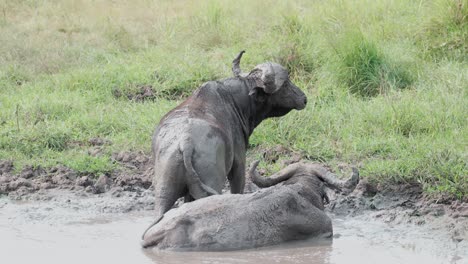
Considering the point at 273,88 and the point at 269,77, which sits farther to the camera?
the point at 273,88

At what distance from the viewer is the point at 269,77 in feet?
26.8

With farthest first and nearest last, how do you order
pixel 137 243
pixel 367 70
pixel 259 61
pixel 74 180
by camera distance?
pixel 259 61
pixel 367 70
pixel 74 180
pixel 137 243

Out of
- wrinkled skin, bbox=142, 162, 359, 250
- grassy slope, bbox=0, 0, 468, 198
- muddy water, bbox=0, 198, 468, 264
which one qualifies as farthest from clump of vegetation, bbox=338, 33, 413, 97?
wrinkled skin, bbox=142, 162, 359, 250

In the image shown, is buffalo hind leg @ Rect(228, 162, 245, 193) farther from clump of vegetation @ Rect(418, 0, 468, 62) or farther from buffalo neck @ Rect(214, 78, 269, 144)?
clump of vegetation @ Rect(418, 0, 468, 62)

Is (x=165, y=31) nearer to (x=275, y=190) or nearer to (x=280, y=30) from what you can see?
(x=280, y=30)

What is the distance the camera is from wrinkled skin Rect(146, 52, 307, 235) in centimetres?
718

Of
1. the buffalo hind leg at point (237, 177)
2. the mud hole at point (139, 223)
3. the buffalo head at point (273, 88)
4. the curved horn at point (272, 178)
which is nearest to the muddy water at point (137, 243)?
the mud hole at point (139, 223)

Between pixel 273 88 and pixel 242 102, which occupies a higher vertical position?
pixel 273 88

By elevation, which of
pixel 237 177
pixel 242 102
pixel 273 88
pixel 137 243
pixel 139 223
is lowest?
pixel 139 223

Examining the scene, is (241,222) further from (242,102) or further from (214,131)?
(242,102)

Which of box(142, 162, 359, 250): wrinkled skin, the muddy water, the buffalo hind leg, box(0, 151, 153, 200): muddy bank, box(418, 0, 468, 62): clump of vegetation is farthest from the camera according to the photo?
box(418, 0, 468, 62): clump of vegetation

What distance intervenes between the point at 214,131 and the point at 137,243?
1.06 meters

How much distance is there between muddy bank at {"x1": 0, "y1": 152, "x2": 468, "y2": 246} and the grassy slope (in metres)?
0.14

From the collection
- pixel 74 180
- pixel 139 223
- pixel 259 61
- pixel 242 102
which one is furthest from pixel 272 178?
pixel 259 61
